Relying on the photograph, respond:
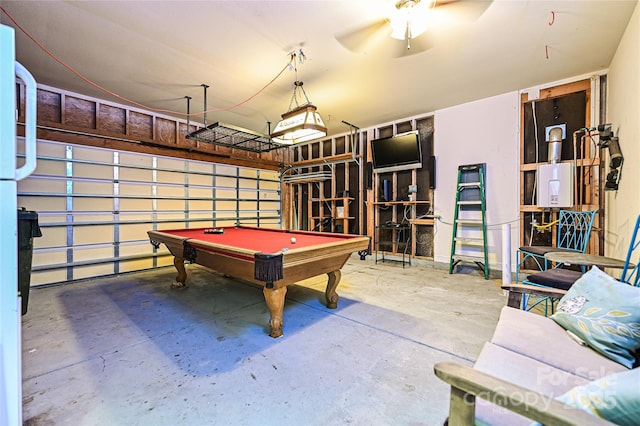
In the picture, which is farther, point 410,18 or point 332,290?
point 332,290

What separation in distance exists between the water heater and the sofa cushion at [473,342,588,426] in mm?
3395

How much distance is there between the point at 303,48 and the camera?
291cm

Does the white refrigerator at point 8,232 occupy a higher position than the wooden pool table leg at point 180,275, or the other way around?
the white refrigerator at point 8,232

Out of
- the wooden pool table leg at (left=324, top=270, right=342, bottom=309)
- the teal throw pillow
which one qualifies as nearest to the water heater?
the wooden pool table leg at (left=324, top=270, right=342, bottom=309)

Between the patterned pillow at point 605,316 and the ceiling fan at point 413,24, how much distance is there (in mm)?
2078

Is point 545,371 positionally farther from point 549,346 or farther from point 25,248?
point 25,248

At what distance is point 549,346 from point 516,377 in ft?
1.23

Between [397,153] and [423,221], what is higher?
[397,153]

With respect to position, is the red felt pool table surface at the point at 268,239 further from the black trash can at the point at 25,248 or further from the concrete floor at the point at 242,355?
the black trash can at the point at 25,248

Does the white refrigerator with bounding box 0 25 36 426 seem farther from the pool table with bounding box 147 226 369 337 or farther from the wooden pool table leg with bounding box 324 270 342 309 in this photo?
the wooden pool table leg with bounding box 324 270 342 309

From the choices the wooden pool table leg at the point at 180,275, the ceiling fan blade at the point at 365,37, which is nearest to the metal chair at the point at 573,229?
the ceiling fan blade at the point at 365,37

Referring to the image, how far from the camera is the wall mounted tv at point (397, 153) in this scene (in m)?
5.00

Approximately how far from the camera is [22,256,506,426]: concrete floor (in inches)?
56.3

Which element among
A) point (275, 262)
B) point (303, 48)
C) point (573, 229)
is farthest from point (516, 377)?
point (573, 229)
